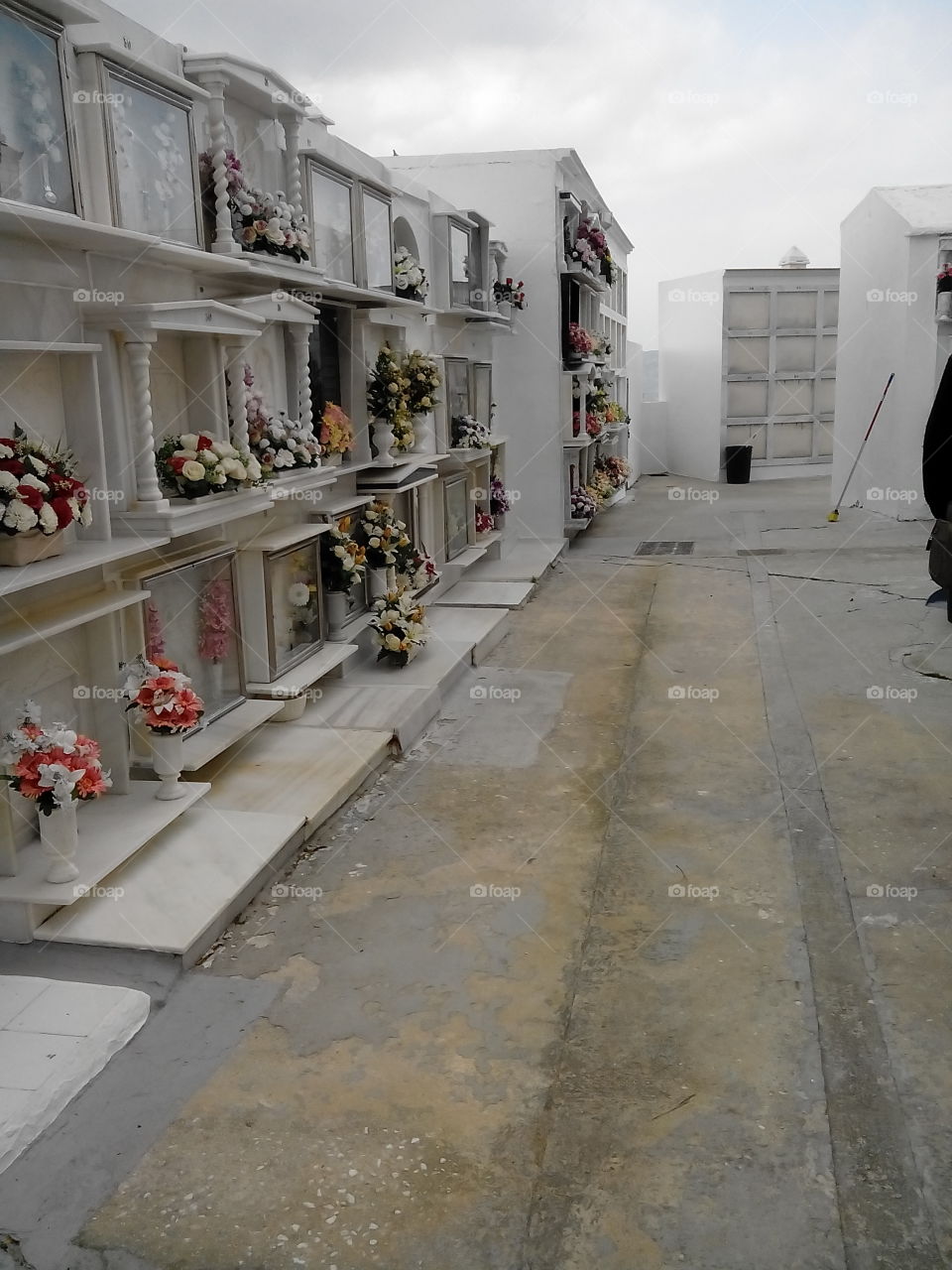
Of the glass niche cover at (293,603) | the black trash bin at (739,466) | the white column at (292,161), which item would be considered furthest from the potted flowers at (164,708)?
the black trash bin at (739,466)

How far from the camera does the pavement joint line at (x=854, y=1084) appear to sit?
2.55m

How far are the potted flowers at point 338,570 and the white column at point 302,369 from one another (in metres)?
0.65

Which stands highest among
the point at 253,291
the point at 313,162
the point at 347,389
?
the point at 313,162

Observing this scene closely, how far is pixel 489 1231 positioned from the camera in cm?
256

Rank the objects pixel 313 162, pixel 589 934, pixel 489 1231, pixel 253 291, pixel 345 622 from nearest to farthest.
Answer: pixel 489 1231, pixel 589 934, pixel 253 291, pixel 313 162, pixel 345 622

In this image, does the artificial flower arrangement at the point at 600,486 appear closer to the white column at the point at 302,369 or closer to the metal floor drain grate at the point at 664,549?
the metal floor drain grate at the point at 664,549

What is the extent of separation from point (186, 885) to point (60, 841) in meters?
0.50

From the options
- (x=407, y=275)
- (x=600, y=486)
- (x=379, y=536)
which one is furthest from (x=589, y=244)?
(x=379, y=536)

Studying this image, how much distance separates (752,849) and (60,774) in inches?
107

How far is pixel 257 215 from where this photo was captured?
5.17 meters

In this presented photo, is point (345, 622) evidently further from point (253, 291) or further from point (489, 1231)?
point (489, 1231)

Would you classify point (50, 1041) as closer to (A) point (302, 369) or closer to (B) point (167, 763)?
(B) point (167, 763)

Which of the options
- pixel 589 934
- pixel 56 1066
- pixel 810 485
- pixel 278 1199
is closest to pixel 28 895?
pixel 56 1066

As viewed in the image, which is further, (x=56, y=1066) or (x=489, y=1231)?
(x=56, y=1066)
